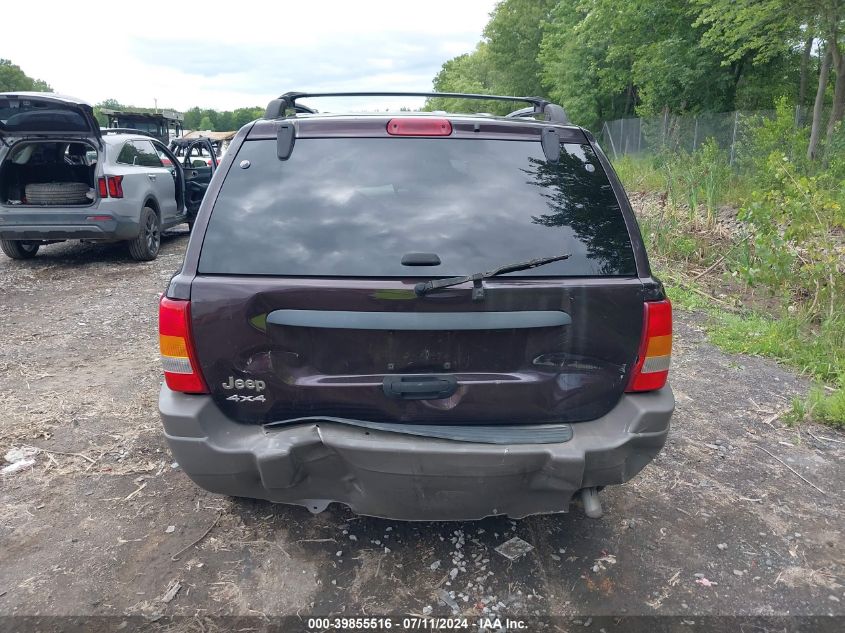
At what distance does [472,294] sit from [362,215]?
1.82 ft

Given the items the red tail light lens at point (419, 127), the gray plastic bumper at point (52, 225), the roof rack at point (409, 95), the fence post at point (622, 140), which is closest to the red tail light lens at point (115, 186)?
the gray plastic bumper at point (52, 225)

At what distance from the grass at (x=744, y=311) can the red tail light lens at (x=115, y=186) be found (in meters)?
7.34

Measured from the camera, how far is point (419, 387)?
2305mm

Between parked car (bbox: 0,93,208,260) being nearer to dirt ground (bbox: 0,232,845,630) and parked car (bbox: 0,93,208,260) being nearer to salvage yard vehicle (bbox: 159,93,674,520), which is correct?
dirt ground (bbox: 0,232,845,630)

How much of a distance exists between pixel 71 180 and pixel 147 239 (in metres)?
1.55

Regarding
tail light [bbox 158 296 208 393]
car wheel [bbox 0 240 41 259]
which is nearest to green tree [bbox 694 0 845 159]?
tail light [bbox 158 296 208 393]

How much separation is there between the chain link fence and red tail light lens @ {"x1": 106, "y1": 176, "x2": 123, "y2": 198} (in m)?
13.3

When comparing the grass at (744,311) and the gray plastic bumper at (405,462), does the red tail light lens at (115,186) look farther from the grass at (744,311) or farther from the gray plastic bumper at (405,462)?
the grass at (744,311)

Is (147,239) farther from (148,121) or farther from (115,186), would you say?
(148,121)

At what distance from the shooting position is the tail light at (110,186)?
25.9 ft

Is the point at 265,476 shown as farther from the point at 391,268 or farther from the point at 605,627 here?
the point at 605,627

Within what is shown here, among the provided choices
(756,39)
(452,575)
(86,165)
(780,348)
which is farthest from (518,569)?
(756,39)

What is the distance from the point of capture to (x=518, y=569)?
271 cm

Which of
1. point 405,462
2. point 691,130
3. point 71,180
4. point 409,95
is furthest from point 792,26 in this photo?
point 405,462
